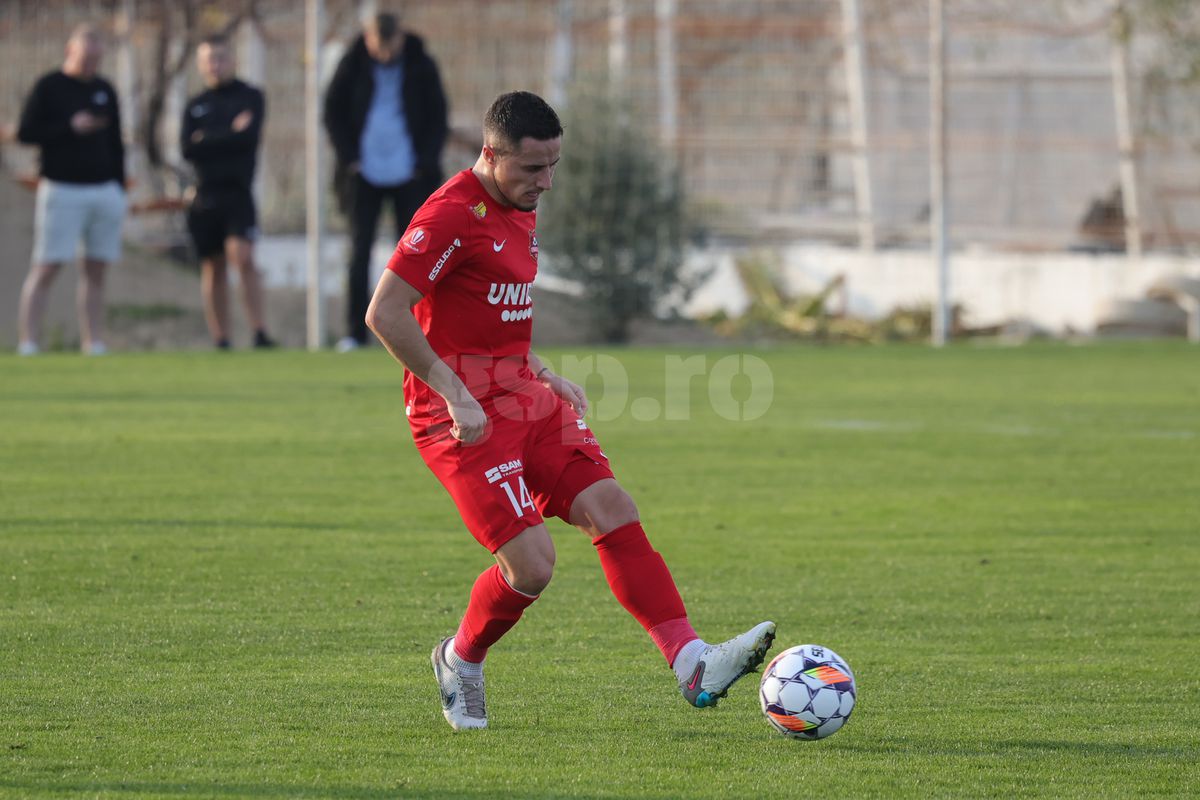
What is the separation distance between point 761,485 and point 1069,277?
39.5ft

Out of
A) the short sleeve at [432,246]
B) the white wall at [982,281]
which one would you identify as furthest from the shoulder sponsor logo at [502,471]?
the white wall at [982,281]

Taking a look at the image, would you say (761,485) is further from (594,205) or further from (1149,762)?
(594,205)

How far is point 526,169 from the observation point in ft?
14.8

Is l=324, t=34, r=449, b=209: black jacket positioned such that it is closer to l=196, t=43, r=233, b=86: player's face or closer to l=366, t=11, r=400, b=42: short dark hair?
l=366, t=11, r=400, b=42: short dark hair

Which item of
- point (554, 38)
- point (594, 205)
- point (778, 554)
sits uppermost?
point (554, 38)

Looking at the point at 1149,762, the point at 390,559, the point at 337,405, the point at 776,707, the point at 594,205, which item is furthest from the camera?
the point at 594,205

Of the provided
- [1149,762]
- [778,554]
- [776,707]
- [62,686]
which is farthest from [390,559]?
[1149,762]

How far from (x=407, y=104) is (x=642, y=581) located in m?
10.1

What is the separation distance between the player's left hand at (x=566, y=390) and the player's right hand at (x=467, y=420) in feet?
1.50

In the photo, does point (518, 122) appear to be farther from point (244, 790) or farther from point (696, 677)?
point (244, 790)

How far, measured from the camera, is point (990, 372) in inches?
563

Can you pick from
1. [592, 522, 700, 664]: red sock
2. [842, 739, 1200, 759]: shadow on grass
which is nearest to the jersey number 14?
[592, 522, 700, 664]: red sock

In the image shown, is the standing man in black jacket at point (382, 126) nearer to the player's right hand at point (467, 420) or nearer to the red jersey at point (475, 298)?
the red jersey at point (475, 298)

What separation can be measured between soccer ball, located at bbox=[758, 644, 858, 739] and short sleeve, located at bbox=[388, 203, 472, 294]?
4.28 ft
